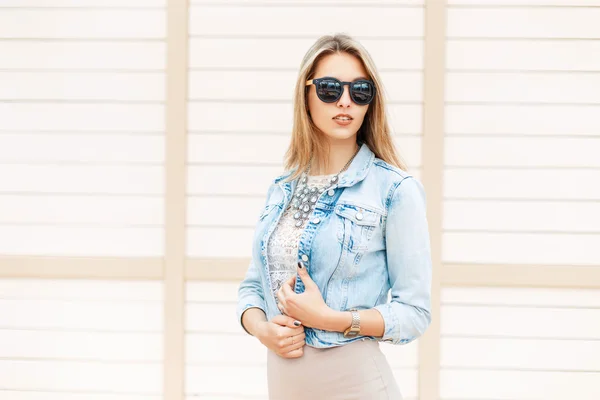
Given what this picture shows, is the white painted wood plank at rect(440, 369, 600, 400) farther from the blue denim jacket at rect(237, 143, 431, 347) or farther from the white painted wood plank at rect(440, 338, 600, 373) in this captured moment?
the blue denim jacket at rect(237, 143, 431, 347)

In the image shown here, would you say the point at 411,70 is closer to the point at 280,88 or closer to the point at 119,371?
the point at 280,88

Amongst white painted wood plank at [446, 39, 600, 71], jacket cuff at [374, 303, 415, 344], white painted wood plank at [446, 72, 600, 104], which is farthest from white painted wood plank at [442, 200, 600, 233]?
jacket cuff at [374, 303, 415, 344]

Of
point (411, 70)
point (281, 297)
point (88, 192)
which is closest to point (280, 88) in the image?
point (411, 70)

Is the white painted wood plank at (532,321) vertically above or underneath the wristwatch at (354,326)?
underneath

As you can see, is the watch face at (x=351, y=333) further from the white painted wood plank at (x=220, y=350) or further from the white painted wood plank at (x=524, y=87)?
the white painted wood plank at (x=524, y=87)

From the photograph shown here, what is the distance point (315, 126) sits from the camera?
60.7 inches

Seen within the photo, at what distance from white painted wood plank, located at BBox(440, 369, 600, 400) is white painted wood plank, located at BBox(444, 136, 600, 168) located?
0.94m

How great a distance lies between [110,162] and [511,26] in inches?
75.4

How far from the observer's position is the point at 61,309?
2688 mm

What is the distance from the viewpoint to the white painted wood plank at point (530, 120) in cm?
254

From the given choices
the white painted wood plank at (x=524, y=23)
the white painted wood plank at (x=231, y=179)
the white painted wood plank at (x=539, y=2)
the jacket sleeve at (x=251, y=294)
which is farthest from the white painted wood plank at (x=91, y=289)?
the white painted wood plank at (x=539, y=2)

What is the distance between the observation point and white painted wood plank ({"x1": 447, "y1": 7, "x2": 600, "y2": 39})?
2.54 m

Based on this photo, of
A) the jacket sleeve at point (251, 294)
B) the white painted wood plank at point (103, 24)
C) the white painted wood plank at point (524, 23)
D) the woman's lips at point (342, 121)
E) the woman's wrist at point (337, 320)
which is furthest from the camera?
the white painted wood plank at point (103, 24)

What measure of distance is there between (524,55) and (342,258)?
1.66 m
